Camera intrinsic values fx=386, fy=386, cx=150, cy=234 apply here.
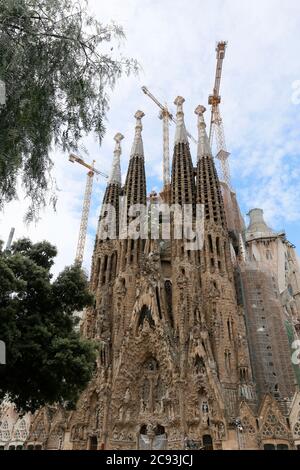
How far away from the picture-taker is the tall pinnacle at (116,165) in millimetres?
32656

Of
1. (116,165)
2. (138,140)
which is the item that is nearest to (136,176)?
(116,165)

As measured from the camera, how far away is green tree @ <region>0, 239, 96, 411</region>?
908cm

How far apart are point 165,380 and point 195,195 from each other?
13.2 m

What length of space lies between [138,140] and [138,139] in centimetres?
20

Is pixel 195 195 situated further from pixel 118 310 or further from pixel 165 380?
pixel 165 380

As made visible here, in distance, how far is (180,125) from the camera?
106ft

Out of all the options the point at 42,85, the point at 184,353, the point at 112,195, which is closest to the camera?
the point at 42,85

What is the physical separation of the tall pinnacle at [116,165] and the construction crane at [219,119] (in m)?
9.67

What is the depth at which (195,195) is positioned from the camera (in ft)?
90.9

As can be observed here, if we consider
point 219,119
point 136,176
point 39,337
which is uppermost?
point 219,119

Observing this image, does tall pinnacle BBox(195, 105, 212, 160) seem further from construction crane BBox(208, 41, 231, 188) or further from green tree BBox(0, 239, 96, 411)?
green tree BBox(0, 239, 96, 411)

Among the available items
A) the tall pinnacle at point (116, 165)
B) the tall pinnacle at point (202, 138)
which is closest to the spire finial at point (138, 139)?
the tall pinnacle at point (116, 165)

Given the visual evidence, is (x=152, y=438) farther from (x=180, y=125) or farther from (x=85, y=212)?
(x=85, y=212)

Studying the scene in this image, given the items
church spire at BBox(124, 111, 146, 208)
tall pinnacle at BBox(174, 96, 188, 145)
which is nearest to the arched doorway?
church spire at BBox(124, 111, 146, 208)
